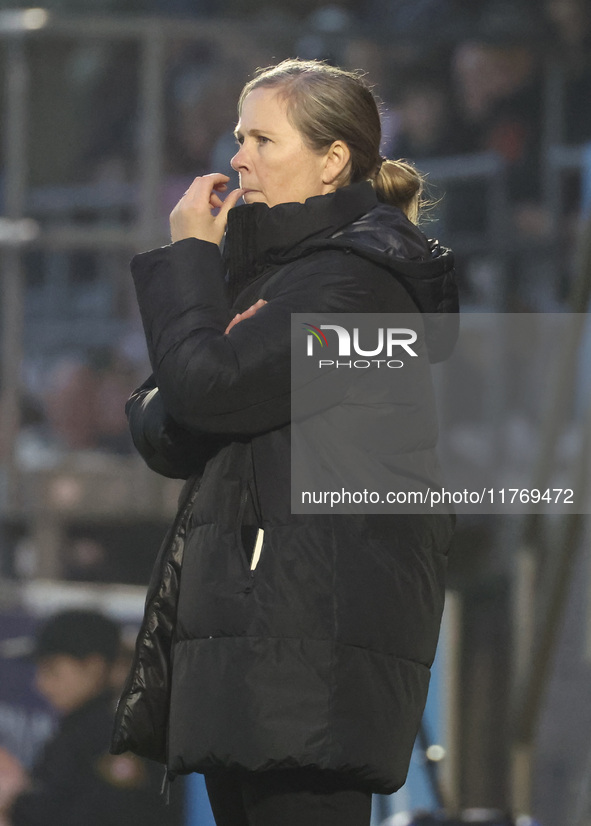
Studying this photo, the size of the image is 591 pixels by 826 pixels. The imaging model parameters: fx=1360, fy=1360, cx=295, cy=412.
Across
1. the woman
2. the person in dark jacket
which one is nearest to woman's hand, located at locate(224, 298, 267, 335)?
the woman

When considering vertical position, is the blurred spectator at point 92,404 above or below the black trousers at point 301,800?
below

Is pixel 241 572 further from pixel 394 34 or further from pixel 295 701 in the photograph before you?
pixel 394 34

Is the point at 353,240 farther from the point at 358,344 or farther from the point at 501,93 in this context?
the point at 501,93

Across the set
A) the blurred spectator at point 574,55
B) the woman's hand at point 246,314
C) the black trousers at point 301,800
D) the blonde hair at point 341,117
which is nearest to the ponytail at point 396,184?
the blonde hair at point 341,117

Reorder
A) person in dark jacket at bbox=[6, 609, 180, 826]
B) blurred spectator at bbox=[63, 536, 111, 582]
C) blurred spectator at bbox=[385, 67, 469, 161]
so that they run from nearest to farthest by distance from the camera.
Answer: person in dark jacket at bbox=[6, 609, 180, 826] → blurred spectator at bbox=[63, 536, 111, 582] → blurred spectator at bbox=[385, 67, 469, 161]

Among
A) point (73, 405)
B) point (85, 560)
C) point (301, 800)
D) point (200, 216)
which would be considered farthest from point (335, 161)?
point (73, 405)

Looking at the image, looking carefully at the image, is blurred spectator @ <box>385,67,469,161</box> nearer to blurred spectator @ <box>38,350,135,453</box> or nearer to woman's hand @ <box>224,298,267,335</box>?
blurred spectator @ <box>38,350,135,453</box>

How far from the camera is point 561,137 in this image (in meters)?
3.92

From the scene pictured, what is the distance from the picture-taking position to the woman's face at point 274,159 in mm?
1478

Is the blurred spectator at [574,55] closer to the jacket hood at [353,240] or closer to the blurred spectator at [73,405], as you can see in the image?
the blurred spectator at [73,405]

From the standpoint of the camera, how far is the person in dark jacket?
302 centimetres

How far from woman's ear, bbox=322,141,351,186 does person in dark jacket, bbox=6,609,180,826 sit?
72.7 inches

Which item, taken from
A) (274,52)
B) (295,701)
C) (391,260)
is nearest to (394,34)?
(274,52)

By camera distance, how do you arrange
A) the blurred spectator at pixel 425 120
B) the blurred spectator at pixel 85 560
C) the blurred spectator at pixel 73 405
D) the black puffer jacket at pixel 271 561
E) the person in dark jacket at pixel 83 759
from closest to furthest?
the black puffer jacket at pixel 271 561
the person in dark jacket at pixel 83 759
the blurred spectator at pixel 85 560
the blurred spectator at pixel 73 405
the blurred spectator at pixel 425 120
